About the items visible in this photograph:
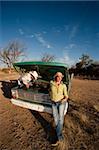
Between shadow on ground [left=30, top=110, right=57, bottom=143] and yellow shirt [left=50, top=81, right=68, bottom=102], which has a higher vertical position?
yellow shirt [left=50, top=81, right=68, bottom=102]

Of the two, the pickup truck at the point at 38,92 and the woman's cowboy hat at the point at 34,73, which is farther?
the woman's cowboy hat at the point at 34,73

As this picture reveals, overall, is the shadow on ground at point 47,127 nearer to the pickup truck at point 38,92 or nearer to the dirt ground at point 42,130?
the dirt ground at point 42,130

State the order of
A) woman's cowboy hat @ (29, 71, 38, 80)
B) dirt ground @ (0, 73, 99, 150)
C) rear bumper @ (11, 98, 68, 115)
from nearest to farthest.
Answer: dirt ground @ (0, 73, 99, 150) < rear bumper @ (11, 98, 68, 115) < woman's cowboy hat @ (29, 71, 38, 80)

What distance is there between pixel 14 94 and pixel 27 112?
89 cm

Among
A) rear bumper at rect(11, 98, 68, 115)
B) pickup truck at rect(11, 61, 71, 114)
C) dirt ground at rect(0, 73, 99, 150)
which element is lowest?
dirt ground at rect(0, 73, 99, 150)

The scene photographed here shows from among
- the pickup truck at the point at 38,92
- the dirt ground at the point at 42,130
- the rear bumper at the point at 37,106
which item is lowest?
the dirt ground at the point at 42,130

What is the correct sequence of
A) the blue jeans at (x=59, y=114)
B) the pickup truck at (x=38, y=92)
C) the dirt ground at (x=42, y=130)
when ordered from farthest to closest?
the pickup truck at (x=38, y=92) < the blue jeans at (x=59, y=114) < the dirt ground at (x=42, y=130)

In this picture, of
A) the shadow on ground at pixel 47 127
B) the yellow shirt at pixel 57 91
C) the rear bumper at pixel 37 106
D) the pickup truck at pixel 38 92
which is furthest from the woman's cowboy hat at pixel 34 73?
the yellow shirt at pixel 57 91

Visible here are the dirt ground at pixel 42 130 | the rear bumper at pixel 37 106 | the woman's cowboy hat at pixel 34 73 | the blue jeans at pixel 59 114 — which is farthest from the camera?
the woman's cowboy hat at pixel 34 73

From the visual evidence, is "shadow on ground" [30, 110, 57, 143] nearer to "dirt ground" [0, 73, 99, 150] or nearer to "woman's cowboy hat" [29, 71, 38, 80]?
"dirt ground" [0, 73, 99, 150]

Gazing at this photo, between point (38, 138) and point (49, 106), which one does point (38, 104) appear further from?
point (38, 138)

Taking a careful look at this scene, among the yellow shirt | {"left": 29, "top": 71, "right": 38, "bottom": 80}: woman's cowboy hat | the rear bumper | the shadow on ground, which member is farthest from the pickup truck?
the yellow shirt

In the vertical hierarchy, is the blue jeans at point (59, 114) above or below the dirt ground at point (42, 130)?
above

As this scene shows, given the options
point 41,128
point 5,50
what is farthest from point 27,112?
point 5,50
